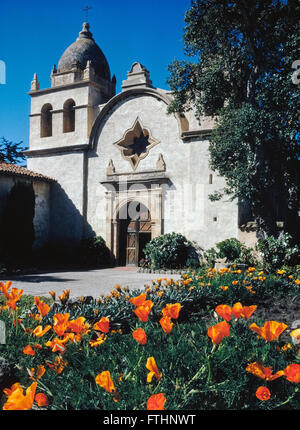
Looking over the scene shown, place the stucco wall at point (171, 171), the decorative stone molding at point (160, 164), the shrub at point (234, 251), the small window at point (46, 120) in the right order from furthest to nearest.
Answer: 1. the small window at point (46, 120)
2. the decorative stone molding at point (160, 164)
3. the stucco wall at point (171, 171)
4. the shrub at point (234, 251)

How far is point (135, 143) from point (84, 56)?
6198 millimetres

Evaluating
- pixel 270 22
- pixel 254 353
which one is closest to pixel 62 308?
pixel 254 353

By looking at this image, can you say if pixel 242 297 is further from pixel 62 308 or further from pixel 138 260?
pixel 138 260

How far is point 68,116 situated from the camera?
20141mm

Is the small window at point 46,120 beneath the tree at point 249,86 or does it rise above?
above

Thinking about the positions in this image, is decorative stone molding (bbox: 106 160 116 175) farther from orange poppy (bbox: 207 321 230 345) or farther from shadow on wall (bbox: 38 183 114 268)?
orange poppy (bbox: 207 321 230 345)

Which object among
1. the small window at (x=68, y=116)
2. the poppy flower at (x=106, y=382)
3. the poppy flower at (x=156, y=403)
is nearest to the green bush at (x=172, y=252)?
the small window at (x=68, y=116)

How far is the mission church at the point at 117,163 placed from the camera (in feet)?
50.6

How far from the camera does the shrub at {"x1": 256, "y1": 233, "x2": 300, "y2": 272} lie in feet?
35.9

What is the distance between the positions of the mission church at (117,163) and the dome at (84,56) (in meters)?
0.06

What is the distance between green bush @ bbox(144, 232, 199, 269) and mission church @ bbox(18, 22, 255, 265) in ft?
1.73

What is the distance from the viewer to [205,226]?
49.7 ft

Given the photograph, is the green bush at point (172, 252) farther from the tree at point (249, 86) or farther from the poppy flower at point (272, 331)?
the poppy flower at point (272, 331)

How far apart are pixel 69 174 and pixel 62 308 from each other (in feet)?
50.9
